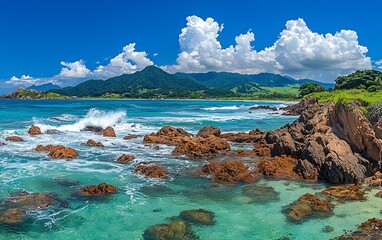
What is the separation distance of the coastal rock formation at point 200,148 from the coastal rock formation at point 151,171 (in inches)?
231

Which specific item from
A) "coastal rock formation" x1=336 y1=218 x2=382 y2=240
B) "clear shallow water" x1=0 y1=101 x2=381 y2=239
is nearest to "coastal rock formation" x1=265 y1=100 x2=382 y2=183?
"clear shallow water" x1=0 y1=101 x2=381 y2=239

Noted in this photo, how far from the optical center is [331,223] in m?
16.0

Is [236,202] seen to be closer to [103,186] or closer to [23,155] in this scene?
[103,186]

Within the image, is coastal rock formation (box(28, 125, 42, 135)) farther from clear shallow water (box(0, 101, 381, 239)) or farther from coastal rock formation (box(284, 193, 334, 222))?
coastal rock formation (box(284, 193, 334, 222))

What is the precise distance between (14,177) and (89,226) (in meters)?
10.6

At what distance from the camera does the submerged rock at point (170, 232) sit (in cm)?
1447

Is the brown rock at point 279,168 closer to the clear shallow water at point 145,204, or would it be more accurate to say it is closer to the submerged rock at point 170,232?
the clear shallow water at point 145,204

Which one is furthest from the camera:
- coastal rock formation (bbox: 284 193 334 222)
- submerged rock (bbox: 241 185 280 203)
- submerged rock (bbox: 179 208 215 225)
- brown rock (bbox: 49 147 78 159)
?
brown rock (bbox: 49 147 78 159)

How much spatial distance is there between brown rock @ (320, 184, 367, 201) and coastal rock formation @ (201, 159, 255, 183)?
196 inches

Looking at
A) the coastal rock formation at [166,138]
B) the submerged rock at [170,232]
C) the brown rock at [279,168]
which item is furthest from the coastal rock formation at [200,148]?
the submerged rock at [170,232]

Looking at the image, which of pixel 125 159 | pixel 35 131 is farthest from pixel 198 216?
pixel 35 131

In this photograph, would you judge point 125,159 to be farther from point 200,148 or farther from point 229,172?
point 229,172

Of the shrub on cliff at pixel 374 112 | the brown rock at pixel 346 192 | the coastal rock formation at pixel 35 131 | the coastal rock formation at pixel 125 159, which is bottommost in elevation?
the brown rock at pixel 346 192

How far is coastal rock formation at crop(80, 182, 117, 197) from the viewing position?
2022 centimetres
